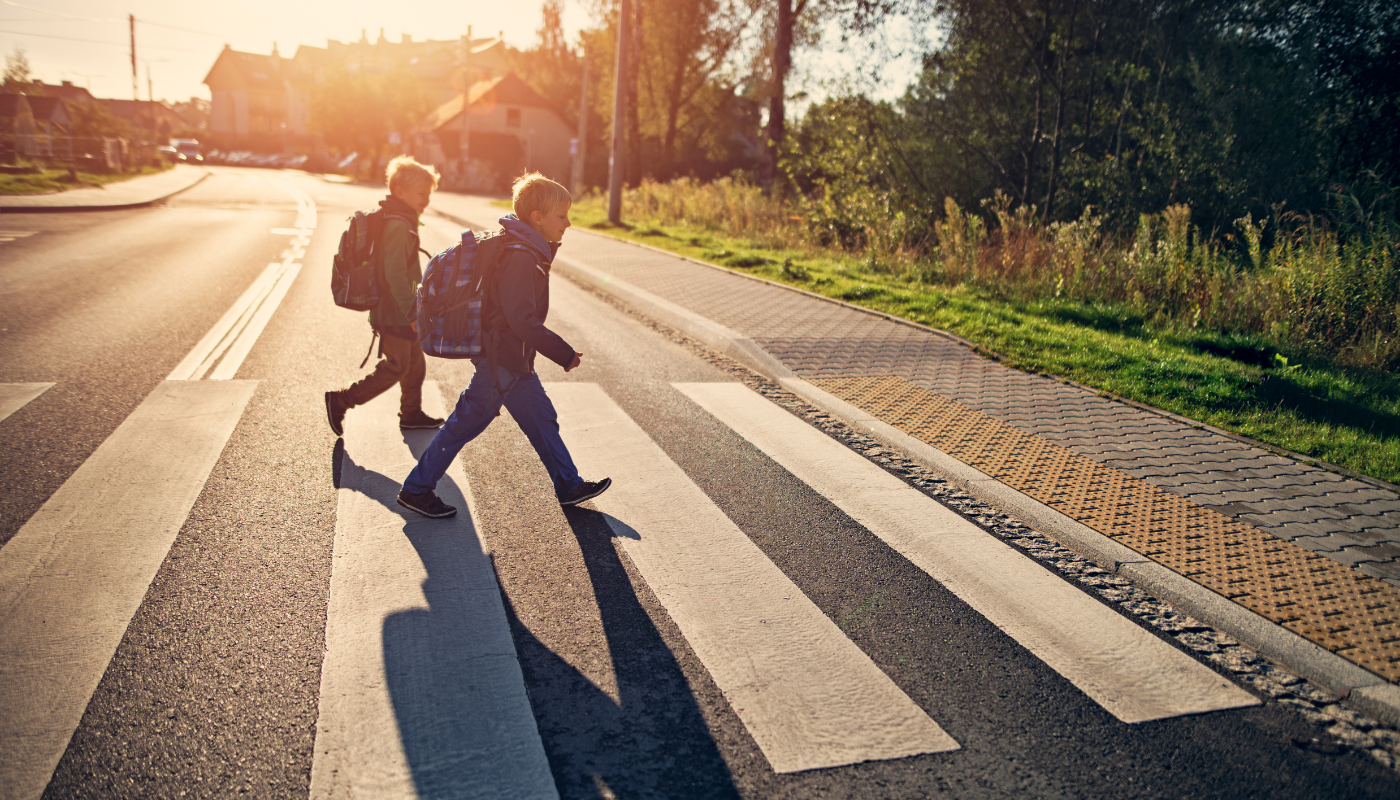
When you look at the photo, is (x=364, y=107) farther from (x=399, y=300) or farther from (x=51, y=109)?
(x=399, y=300)

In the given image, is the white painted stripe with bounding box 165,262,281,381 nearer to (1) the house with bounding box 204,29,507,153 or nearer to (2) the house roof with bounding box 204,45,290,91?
(1) the house with bounding box 204,29,507,153

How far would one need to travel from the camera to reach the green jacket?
4.70 metres

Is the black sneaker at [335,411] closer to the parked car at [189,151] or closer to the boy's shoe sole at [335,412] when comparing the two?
the boy's shoe sole at [335,412]

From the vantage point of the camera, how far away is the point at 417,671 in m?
2.70

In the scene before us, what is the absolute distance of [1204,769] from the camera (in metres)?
2.44

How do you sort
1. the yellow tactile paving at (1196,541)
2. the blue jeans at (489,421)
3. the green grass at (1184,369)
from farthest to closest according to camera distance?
the green grass at (1184,369), the blue jeans at (489,421), the yellow tactile paving at (1196,541)

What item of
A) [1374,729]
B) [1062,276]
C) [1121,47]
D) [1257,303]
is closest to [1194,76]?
[1121,47]

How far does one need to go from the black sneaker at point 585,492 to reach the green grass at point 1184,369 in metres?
4.76

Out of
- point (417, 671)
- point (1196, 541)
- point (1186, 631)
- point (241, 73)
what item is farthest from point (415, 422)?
point (241, 73)

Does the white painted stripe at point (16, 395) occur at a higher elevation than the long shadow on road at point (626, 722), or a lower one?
lower

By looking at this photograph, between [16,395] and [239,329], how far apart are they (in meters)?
2.58

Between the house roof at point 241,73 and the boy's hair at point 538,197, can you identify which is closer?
the boy's hair at point 538,197

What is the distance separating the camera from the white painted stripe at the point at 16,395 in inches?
197

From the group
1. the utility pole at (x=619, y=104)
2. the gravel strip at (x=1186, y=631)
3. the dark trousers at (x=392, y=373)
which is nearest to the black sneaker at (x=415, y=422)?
the dark trousers at (x=392, y=373)
